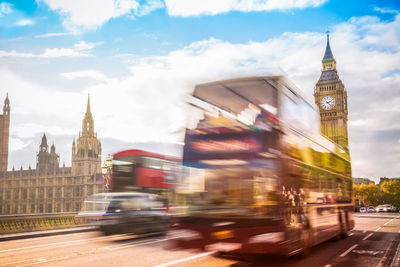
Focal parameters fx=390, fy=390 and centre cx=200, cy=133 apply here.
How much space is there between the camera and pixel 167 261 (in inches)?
342

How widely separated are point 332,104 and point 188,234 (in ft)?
366

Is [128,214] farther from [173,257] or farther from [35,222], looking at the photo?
[173,257]

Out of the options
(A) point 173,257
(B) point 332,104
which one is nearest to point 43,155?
(B) point 332,104

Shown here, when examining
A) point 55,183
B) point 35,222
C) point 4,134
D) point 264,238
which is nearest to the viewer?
point 264,238

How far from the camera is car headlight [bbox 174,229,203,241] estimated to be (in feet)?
26.5

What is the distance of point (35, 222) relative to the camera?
18.2 m

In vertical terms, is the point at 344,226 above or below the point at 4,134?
below

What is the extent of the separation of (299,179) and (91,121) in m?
120

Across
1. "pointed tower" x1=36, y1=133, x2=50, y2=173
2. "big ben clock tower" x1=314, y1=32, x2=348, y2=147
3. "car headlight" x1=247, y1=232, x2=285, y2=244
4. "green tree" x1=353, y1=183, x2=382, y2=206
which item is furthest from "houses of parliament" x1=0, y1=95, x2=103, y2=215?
"car headlight" x1=247, y1=232, x2=285, y2=244

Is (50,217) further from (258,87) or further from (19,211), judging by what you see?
(19,211)

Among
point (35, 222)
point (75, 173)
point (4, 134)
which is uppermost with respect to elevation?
point (4, 134)

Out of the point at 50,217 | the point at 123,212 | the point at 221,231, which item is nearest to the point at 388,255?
the point at 221,231

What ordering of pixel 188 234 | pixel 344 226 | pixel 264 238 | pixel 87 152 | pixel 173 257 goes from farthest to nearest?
1. pixel 87 152
2. pixel 344 226
3. pixel 173 257
4. pixel 188 234
5. pixel 264 238

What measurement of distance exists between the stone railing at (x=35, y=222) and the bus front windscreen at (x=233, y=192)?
38.5 ft
